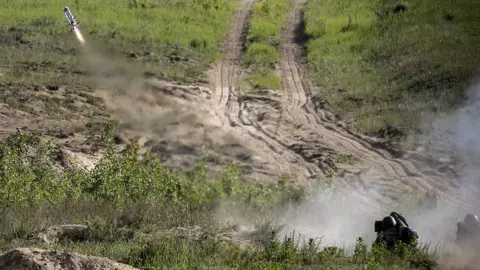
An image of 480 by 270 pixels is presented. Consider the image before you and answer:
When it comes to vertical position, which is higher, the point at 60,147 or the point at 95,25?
the point at 95,25

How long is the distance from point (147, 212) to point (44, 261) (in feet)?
15.2

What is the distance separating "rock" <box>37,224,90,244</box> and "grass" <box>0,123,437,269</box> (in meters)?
0.09

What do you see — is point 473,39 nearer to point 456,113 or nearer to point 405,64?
point 405,64

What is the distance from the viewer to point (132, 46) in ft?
88.8

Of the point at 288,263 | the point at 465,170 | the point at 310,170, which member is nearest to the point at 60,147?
the point at 310,170

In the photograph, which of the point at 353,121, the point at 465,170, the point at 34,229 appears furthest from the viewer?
the point at 353,121

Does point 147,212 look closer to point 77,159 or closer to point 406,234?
point 406,234

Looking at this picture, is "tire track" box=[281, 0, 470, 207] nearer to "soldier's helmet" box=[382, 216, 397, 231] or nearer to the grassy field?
the grassy field

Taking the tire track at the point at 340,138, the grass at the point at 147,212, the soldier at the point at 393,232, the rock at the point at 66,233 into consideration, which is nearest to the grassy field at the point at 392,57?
the tire track at the point at 340,138

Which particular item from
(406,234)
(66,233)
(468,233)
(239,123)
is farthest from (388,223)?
(239,123)

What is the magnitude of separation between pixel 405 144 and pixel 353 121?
2538 millimetres

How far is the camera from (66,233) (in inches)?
384

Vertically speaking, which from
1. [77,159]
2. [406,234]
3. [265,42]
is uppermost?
[265,42]

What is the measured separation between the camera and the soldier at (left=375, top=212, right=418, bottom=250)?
10086 millimetres
